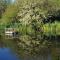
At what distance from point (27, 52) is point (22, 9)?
17.6 meters

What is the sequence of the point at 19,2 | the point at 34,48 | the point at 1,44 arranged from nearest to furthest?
the point at 34,48 < the point at 1,44 < the point at 19,2

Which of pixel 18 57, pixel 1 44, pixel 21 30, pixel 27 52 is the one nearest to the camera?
pixel 18 57

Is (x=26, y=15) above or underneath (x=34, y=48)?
above

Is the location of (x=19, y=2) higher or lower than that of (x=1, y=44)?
higher

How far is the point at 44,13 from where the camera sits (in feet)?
122

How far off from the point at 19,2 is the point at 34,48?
1748 centimetres

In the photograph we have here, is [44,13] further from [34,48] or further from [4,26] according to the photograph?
[34,48]

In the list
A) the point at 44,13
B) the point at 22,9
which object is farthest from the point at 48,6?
the point at 22,9

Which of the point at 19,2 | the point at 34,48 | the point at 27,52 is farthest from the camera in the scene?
the point at 19,2

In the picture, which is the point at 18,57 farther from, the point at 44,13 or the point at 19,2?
the point at 19,2

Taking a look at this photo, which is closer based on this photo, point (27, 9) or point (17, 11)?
point (27, 9)

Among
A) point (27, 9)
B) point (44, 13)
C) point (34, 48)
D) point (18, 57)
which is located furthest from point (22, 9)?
point (18, 57)

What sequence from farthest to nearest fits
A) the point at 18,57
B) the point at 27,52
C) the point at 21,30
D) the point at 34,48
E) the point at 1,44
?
1. the point at 21,30
2. the point at 1,44
3. the point at 34,48
4. the point at 27,52
5. the point at 18,57

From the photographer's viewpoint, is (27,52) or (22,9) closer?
(27,52)
